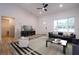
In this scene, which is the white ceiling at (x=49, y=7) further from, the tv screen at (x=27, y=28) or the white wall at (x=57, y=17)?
the tv screen at (x=27, y=28)

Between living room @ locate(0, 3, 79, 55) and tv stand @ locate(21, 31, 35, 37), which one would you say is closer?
living room @ locate(0, 3, 79, 55)

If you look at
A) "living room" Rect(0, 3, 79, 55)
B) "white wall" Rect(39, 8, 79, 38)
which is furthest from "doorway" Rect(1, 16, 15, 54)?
Answer: "white wall" Rect(39, 8, 79, 38)

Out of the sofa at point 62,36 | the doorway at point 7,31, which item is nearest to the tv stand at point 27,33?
the doorway at point 7,31

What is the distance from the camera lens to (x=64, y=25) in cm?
286

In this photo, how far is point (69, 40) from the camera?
283 centimetres

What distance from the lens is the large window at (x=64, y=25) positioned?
2.72m

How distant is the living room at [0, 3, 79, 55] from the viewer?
8.79ft

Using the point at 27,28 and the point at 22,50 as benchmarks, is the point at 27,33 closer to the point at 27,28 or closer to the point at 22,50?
A: the point at 27,28

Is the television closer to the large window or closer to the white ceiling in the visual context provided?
the white ceiling

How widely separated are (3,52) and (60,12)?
6.70 feet

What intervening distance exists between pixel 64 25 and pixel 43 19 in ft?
2.18

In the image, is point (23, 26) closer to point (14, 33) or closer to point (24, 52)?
point (14, 33)

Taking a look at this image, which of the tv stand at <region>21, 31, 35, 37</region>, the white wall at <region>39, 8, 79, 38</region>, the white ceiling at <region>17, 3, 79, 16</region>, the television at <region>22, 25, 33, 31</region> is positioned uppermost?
the white ceiling at <region>17, 3, 79, 16</region>
